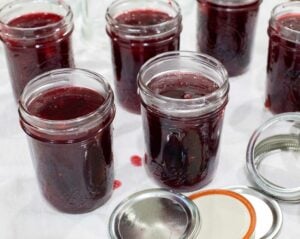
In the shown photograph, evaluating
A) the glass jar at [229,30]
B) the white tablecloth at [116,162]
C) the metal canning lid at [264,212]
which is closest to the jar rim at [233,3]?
the glass jar at [229,30]

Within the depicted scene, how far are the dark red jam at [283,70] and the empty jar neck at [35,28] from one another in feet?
1.18

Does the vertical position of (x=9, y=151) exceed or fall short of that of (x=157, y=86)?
it falls short

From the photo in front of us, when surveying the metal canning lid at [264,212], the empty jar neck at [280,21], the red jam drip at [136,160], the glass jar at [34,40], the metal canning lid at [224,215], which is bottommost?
the red jam drip at [136,160]

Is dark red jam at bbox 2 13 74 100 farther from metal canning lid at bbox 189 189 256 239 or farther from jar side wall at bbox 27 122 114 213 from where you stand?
metal canning lid at bbox 189 189 256 239

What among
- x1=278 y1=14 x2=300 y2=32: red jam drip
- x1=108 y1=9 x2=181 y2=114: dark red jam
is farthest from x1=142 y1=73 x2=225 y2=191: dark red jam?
x1=278 y1=14 x2=300 y2=32: red jam drip

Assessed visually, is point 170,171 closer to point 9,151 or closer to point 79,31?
point 9,151

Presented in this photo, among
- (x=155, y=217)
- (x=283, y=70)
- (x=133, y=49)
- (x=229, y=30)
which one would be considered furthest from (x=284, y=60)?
(x=155, y=217)

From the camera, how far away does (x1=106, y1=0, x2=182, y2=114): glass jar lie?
3.22 feet

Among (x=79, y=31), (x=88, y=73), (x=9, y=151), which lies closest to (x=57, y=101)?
(x=88, y=73)

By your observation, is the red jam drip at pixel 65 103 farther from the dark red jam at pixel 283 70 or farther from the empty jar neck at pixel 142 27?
the dark red jam at pixel 283 70

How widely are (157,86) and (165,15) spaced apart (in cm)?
24

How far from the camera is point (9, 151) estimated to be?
0.96 metres

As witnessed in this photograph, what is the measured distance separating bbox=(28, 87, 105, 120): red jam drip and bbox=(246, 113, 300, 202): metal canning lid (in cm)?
26

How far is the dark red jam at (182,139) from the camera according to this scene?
83 centimetres
